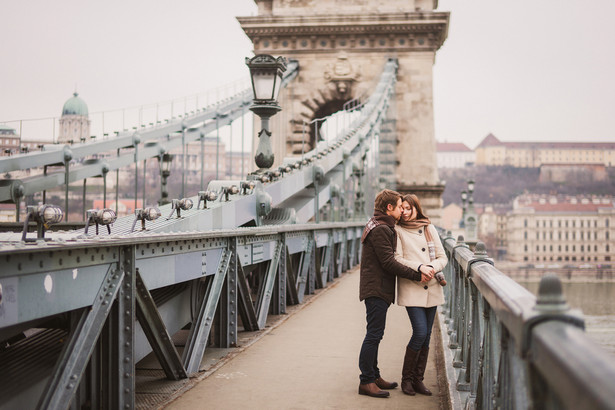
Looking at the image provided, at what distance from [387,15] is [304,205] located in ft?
62.5

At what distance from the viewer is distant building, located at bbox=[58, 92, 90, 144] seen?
18.1 metres

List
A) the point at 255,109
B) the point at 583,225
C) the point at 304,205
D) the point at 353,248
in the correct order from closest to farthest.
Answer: the point at 255,109 → the point at 304,205 → the point at 353,248 → the point at 583,225

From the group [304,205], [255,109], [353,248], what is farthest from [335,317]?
[353,248]

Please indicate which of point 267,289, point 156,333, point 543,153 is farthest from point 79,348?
point 543,153

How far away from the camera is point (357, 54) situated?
107 feet

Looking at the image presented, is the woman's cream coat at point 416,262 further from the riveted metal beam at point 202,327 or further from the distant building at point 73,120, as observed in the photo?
the distant building at point 73,120

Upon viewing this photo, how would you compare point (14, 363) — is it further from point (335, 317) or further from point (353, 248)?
point (353, 248)

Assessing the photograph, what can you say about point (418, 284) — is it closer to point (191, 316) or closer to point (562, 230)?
point (191, 316)

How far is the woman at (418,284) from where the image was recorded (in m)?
5.11

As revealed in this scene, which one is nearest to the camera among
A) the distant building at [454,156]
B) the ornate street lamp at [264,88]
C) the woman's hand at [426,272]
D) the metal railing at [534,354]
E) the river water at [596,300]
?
the metal railing at [534,354]

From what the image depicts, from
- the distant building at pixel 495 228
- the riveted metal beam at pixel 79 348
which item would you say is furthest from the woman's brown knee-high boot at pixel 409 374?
the distant building at pixel 495 228

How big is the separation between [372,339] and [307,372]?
830 mm

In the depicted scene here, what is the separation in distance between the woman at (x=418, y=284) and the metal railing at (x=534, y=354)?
3.60 feet

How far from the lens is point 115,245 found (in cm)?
416
